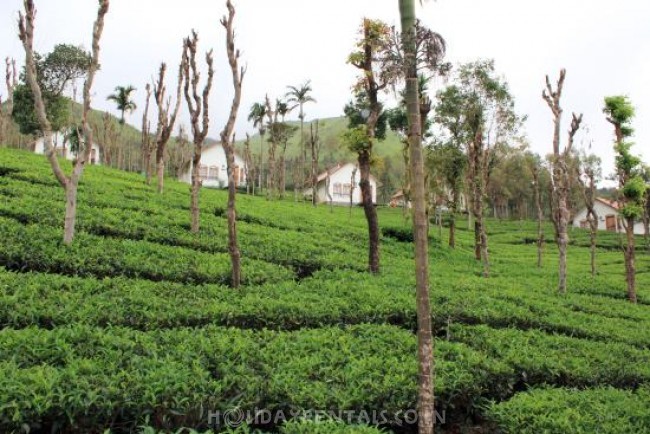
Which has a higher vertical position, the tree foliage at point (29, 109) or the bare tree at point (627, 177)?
the tree foliage at point (29, 109)

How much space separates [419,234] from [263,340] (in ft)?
12.6

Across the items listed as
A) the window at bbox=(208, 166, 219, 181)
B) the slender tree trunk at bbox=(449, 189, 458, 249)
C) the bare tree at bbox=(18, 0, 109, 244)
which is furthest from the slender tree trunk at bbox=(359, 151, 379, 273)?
the window at bbox=(208, 166, 219, 181)

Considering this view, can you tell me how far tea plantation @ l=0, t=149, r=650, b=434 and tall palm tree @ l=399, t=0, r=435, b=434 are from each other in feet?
3.12

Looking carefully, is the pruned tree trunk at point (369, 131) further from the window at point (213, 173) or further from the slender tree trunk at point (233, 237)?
the window at point (213, 173)

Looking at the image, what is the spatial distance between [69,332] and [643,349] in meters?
13.3

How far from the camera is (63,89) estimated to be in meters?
44.6

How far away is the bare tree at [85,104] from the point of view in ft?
39.5

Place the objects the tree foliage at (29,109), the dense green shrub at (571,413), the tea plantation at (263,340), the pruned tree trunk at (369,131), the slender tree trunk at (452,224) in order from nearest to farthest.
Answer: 1. the tea plantation at (263,340)
2. the dense green shrub at (571,413)
3. the pruned tree trunk at (369,131)
4. the slender tree trunk at (452,224)
5. the tree foliage at (29,109)

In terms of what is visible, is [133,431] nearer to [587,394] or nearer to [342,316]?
[342,316]

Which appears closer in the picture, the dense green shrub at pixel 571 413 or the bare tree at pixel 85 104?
the dense green shrub at pixel 571 413

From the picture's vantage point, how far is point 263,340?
8805 mm

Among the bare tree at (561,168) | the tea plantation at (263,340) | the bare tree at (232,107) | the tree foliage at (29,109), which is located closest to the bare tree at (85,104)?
the tea plantation at (263,340)

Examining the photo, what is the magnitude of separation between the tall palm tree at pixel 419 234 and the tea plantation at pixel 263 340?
951 mm

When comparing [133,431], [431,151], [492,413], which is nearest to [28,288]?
[133,431]
